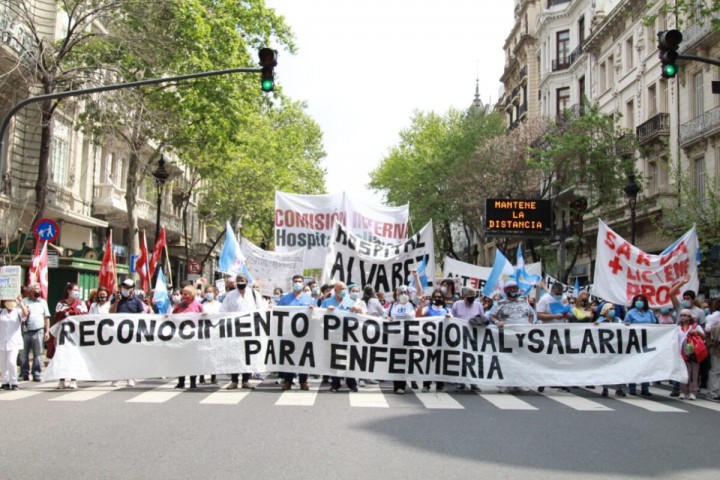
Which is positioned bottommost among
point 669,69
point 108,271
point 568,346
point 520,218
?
point 568,346

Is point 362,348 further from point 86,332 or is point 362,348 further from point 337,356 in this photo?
point 86,332

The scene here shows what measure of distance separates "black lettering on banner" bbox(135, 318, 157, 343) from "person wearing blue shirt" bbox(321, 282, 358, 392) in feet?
9.25

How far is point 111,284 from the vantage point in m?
21.2

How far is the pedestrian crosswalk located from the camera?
12.7 metres

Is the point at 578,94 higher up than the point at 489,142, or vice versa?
the point at 578,94

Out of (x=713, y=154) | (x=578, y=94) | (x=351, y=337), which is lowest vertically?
(x=351, y=337)

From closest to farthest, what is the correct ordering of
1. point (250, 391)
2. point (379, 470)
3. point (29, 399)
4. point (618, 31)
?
point (379, 470) → point (29, 399) → point (250, 391) → point (618, 31)

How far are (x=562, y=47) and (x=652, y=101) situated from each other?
16207 millimetres

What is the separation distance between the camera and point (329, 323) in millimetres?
15078

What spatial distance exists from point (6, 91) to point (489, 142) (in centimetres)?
2659

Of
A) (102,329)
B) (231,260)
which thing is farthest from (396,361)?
(231,260)

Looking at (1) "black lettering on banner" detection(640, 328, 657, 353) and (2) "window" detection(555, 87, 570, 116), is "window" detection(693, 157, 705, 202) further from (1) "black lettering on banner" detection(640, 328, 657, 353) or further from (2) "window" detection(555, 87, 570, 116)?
(1) "black lettering on banner" detection(640, 328, 657, 353)

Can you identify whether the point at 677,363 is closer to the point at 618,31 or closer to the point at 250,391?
the point at 250,391

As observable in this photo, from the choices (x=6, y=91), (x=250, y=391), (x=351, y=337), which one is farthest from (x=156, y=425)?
(x=6, y=91)
